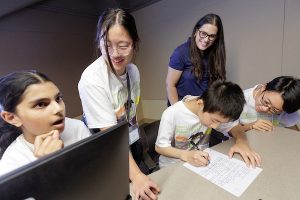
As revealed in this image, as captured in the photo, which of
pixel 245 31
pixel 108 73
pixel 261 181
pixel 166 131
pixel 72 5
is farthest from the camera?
pixel 72 5

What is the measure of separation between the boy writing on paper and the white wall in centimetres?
106

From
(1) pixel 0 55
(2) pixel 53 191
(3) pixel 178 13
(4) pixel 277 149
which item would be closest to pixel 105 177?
(2) pixel 53 191

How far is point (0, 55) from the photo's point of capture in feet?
6.98

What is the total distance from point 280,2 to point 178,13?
1083 millimetres

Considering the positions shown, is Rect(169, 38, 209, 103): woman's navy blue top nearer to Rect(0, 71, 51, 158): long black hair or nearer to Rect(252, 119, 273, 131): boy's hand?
Rect(252, 119, 273, 131): boy's hand

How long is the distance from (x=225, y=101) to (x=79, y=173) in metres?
0.84

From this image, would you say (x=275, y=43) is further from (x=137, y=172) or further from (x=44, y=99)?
(x=44, y=99)

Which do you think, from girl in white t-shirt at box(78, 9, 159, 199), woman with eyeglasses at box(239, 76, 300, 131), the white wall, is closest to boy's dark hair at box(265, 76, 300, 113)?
woman with eyeglasses at box(239, 76, 300, 131)

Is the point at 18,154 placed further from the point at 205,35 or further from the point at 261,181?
the point at 205,35

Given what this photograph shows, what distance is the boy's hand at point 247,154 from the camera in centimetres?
97

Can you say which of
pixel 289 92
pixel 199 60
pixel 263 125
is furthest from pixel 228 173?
pixel 199 60

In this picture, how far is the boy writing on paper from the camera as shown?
3.36 feet

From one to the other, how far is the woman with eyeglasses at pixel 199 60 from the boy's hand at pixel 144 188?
102 centimetres

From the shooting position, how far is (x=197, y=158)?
976mm
